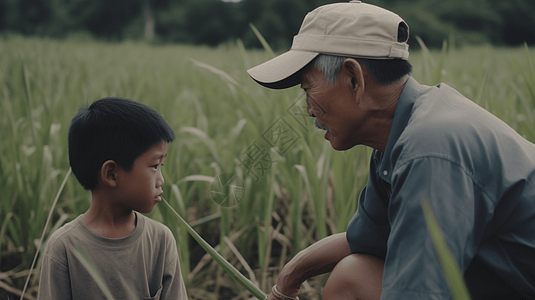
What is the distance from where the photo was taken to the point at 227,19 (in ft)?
78.2

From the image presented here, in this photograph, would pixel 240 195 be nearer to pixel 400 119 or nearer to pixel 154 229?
pixel 154 229

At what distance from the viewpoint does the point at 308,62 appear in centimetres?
91

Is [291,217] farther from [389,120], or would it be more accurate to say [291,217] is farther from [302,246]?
[389,120]

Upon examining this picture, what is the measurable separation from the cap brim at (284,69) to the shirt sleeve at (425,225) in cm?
35

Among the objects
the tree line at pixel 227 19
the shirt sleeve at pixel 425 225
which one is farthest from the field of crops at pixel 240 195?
the tree line at pixel 227 19

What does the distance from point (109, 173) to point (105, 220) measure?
0.10 m

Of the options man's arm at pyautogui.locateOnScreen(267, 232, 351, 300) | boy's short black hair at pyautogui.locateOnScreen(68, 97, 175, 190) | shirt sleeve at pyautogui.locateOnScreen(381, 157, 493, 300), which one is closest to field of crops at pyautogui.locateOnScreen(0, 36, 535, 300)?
man's arm at pyautogui.locateOnScreen(267, 232, 351, 300)

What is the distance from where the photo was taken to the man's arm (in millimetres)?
1139

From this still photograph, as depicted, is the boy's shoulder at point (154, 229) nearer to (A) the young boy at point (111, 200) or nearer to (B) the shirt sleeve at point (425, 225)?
(A) the young boy at point (111, 200)

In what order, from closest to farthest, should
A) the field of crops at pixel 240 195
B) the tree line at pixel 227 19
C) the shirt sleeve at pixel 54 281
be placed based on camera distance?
the shirt sleeve at pixel 54 281 < the field of crops at pixel 240 195 < the tree line at pixel 227 19

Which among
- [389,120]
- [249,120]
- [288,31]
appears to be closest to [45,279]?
[389,120]

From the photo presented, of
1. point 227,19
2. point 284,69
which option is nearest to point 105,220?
point 284,69

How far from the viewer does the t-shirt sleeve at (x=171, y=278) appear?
90cm

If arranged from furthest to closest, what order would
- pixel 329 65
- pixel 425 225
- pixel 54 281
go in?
pixel 329 65, pixel 54 281, pixel 425 225
